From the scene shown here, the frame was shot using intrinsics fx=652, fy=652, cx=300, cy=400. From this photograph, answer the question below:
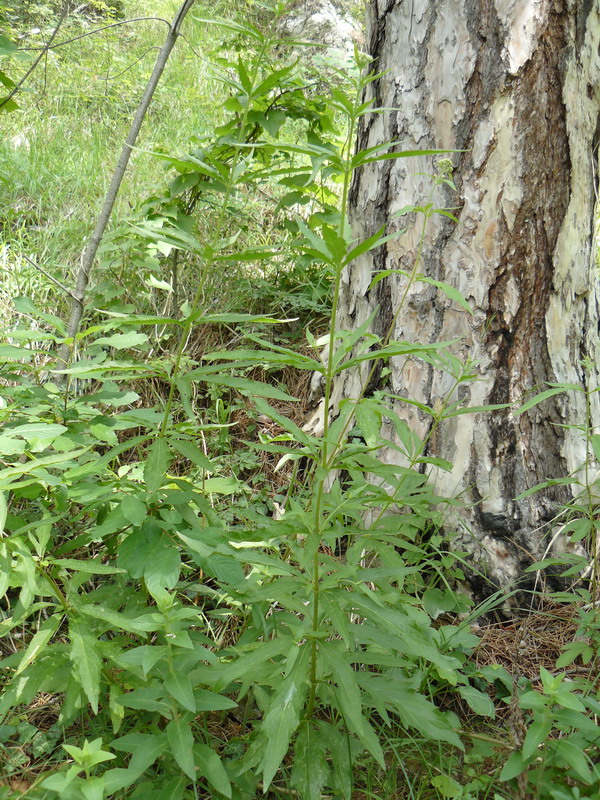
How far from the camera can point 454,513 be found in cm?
248

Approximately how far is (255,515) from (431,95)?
5.95ft

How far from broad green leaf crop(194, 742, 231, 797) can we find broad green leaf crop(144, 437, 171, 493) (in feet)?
2.04

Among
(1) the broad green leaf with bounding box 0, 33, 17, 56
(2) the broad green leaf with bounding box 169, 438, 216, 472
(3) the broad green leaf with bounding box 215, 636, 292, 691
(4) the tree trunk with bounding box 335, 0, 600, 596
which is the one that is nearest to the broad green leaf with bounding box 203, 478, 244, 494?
(2) the broad green leaf with bounding box 169, 438, 216, 472

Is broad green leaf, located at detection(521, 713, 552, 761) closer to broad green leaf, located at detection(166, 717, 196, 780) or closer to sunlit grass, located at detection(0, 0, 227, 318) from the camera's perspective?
broad green leaf, located at detection(166, 717, 196, 780)

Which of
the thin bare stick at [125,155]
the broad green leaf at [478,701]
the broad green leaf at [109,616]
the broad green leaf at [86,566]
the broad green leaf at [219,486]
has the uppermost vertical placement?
the thin bare stick at [125,155]

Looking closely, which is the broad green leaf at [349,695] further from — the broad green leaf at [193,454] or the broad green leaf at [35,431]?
the broad green leaf at [35,431]

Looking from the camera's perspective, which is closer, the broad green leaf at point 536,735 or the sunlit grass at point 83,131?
the broad green leaf at point 536,735

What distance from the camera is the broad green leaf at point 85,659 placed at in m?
1.49

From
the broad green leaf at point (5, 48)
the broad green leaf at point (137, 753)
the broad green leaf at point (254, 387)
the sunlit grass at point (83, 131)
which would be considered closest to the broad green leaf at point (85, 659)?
the broad green leaf at point (137, 753)

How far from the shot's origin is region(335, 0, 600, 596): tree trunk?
7.97 ft

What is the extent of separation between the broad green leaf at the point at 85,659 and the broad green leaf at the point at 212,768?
269mm

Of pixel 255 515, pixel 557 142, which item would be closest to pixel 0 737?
pixel 255 515

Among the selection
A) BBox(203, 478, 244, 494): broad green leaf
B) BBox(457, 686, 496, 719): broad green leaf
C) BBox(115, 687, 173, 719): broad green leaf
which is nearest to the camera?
BBox(115, 687, 173, 719): broad green leaf

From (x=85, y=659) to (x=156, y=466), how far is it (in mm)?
485
